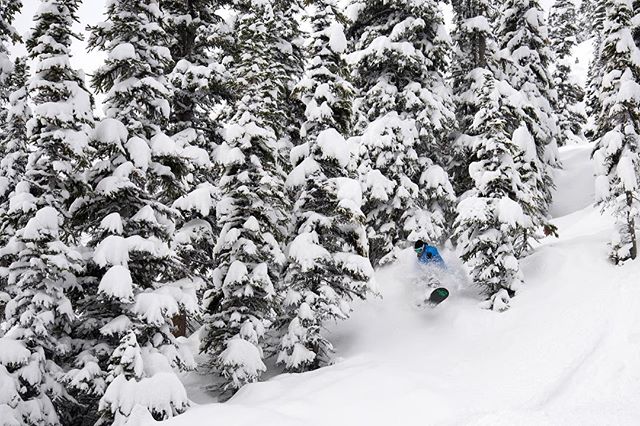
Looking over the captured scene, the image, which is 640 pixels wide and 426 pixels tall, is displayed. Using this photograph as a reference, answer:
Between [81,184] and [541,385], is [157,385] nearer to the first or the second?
[81,184]

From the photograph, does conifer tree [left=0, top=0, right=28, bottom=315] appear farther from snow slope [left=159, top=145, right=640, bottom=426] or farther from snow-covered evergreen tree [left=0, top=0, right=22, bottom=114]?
snow slope [left=159, top=145, right=640, bottom=426]

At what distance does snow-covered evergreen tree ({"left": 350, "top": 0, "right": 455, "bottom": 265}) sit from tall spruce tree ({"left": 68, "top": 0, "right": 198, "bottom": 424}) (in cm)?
800

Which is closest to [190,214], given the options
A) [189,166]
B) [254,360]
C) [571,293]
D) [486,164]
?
[189,166]

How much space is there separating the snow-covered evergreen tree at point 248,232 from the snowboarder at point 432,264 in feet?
16.0

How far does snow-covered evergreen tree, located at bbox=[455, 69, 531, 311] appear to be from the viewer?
→ 15125 mm

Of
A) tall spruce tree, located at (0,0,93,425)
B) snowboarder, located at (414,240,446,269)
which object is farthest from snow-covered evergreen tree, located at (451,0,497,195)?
tall spruce tree, located at (0,0,93,425)

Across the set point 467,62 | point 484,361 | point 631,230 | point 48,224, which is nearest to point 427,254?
point 484,361

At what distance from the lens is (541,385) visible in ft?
34.3

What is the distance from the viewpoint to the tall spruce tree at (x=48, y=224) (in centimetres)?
1092

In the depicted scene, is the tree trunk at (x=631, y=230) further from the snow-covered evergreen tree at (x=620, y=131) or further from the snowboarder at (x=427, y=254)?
the snowboarder at (x=427, y=254)

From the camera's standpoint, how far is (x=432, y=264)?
16.8 m

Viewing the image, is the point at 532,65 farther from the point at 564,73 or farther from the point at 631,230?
the point at 564,73

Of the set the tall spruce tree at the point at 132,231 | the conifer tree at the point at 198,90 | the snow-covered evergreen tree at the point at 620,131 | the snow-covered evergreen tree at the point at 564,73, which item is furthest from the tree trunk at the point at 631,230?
the snow-covered evergreen tree at the point at 564,73

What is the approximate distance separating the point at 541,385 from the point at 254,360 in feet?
22.5
